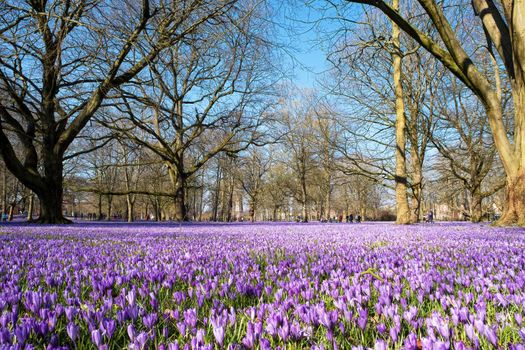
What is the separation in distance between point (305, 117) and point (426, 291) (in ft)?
112

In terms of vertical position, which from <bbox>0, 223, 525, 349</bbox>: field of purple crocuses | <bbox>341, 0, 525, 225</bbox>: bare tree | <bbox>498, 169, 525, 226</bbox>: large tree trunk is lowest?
<bbox>0, 223, 525, 349</bbox>: field of purple crocuses

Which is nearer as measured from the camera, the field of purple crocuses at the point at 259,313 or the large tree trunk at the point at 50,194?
the field of purple crocuses at the point at 259,313

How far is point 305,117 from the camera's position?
3519 cm

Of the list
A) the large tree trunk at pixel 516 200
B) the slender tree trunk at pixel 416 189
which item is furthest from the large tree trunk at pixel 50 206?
the large tree trunk at pixel 516 200

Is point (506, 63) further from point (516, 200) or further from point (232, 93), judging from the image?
point (232, 93)

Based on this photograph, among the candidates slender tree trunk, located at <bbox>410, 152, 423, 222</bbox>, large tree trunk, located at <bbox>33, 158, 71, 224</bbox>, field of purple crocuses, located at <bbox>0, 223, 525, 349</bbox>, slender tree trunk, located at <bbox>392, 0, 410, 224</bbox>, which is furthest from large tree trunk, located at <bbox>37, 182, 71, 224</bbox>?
slender tree trunk, located at <bbox>410, 152, 423, 222</bbox>

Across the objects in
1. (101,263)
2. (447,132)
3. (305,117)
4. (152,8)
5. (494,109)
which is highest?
(305,117)

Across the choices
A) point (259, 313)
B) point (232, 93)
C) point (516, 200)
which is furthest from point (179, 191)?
point (259, 313)

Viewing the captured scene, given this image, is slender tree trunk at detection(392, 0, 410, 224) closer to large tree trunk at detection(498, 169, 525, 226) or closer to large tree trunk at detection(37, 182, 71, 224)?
large tree trunk at detection(498, 169, 525, 226)

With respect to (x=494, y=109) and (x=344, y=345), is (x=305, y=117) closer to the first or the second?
(x=494, y=109)

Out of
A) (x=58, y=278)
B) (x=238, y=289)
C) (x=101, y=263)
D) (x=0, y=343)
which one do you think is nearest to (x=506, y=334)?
(x=238, y=289)

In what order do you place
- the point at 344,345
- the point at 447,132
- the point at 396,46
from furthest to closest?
1. the point at 447,132
2. the point at 396,46
3. the point at 344,345

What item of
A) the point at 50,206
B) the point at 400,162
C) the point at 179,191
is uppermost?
the point at 400,162

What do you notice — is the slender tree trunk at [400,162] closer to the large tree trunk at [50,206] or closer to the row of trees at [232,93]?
the row of trees at [232,93]
